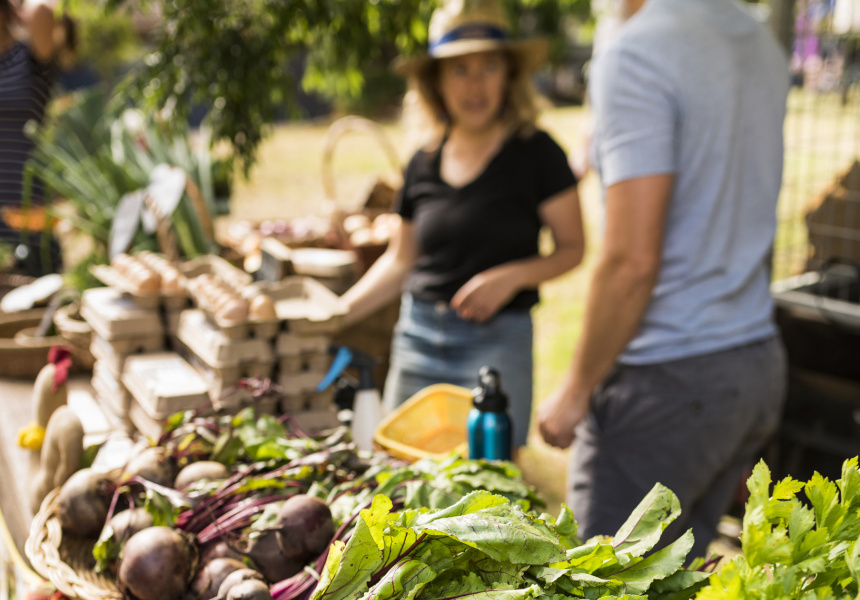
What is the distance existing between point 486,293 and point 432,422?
56 centimetres

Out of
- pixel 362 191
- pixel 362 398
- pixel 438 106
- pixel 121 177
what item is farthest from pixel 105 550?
pixel 362 191

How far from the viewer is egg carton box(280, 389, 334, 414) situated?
5.66ft

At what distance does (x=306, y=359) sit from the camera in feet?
5.76

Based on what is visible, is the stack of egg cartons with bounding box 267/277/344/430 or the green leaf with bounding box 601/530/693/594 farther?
the stack of egg cartons with bounding box 267/277/344/430

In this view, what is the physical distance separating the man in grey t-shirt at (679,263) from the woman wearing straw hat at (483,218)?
1.61 ft

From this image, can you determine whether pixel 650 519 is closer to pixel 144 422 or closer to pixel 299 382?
pixel 299 382

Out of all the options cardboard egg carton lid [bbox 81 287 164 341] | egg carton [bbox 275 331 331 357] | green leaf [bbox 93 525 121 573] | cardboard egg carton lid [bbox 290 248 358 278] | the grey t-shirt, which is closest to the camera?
green leaf [bbox 93 525 121 573]

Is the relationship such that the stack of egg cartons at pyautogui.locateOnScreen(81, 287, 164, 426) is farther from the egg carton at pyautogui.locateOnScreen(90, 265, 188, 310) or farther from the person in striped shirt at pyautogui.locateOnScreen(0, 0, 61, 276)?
the person in striped shirt at pyautogui.locateOnScreen(0, 0, 61, 276)

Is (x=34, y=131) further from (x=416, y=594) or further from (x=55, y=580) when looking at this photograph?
(x=416, y=594)

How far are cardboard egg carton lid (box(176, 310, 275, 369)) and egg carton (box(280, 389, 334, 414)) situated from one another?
99 mm

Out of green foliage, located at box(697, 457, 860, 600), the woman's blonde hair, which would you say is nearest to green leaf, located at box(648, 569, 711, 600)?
green foliage, located at box(697, 457, 860, 600)

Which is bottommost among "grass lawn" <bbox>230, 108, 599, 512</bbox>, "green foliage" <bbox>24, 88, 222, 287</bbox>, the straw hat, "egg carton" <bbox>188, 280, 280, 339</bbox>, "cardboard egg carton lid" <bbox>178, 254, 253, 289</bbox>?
"grass lawn" <bbox>230, 108, 599, 512</bbox>

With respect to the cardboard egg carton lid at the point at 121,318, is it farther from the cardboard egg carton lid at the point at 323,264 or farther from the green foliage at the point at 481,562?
the green foliage at the point at 481,562

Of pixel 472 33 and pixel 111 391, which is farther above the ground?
pixel 472 33
